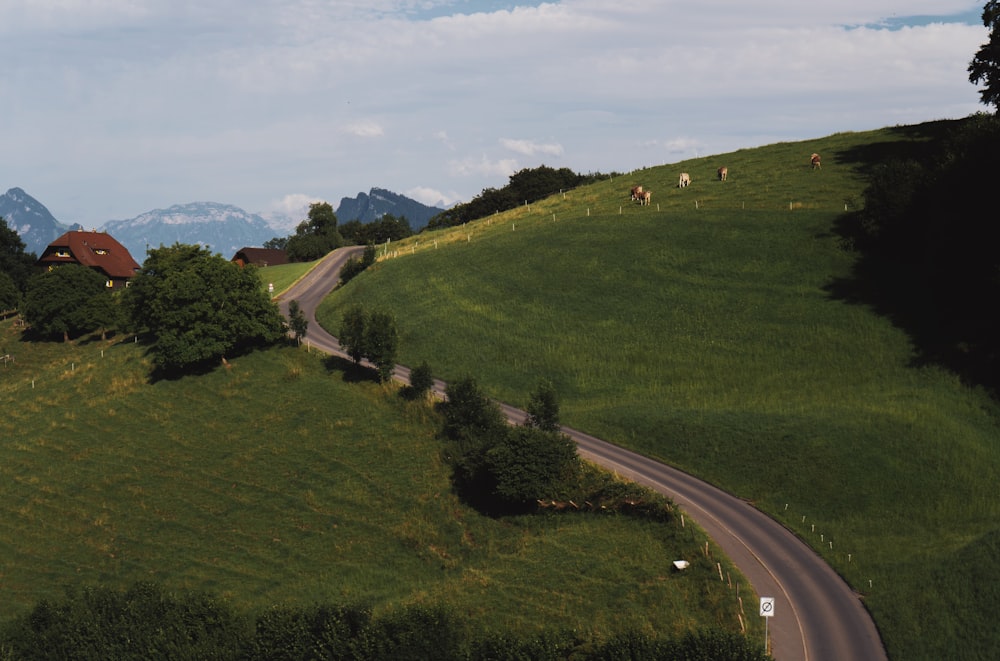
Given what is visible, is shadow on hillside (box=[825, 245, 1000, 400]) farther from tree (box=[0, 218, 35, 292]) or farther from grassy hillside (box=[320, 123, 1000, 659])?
tree (box=[0, 218, 35, 292])

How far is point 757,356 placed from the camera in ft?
236

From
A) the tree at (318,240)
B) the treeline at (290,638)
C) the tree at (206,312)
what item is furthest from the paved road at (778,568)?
the tree at (318,240)

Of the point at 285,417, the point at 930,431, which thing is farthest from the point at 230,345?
the point at 930,431

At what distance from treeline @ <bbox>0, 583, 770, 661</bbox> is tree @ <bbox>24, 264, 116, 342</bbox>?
83.6 metres

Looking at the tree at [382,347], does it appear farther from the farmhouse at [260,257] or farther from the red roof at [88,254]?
the farmhouse at [260,257]

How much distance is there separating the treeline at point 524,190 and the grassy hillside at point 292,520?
95713mm

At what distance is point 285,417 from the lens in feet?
230

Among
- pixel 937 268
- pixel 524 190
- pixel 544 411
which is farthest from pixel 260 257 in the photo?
pixel 937 268

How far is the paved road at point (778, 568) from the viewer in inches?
1492

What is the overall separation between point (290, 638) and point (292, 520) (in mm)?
20461

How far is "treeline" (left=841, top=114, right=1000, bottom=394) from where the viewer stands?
6675 centimetres

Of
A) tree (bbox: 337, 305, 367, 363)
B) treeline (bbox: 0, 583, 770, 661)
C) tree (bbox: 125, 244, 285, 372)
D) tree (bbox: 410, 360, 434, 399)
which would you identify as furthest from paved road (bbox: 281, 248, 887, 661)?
tree (bbox: 125, 244, 285, 372)

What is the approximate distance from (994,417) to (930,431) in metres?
7.49

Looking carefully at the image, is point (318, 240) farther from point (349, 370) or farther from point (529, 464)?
point (529, 464)
